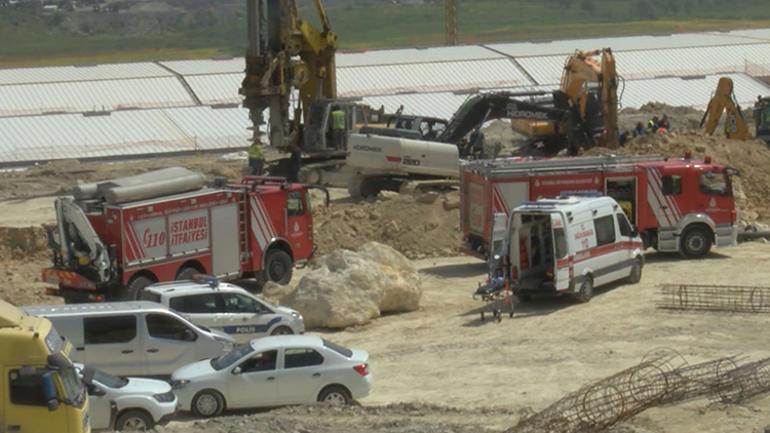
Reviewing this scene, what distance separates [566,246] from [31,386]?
13004 mm

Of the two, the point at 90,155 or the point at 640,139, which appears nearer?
the point at 640,139

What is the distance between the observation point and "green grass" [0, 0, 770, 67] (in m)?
124

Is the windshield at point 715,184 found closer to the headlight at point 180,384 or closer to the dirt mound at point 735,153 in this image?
the dirt mound at point 735,153

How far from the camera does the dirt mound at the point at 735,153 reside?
39.4 metres

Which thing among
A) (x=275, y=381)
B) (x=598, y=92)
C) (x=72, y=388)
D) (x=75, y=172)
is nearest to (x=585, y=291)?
(x=275, y=381)

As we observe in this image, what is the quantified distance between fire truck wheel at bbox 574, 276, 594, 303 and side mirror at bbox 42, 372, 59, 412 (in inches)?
529

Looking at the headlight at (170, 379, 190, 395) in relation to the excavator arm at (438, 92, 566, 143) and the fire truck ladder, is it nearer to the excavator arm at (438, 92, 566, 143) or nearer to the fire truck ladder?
the fire truck ladder

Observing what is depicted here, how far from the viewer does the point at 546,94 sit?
1884 inches

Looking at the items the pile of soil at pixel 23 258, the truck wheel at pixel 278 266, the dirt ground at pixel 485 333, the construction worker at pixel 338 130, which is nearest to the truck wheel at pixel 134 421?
the dirt ground at pixel 485 333

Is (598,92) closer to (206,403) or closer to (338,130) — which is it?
(338,130)

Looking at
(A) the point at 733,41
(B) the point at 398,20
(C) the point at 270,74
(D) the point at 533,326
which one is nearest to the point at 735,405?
(D) the point at 533,326

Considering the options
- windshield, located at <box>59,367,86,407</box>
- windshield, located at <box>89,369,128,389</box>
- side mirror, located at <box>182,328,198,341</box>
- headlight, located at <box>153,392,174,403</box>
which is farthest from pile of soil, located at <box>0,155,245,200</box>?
windshield, located at <box>59,367,86,407</box>

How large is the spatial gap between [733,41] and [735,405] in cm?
5872

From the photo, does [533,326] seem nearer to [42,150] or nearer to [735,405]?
[735,405]
